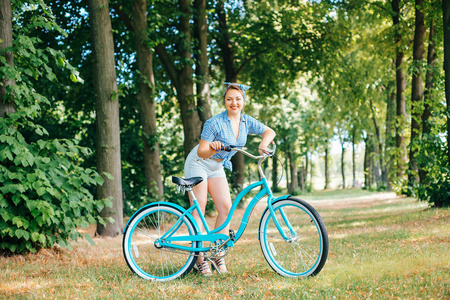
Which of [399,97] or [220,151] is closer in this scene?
[220,151]

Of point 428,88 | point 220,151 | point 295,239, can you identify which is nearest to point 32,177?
point 220,151

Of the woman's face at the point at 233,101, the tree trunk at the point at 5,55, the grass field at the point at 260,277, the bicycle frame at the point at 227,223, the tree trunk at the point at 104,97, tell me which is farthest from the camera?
the tree trunk at the point at 104,97

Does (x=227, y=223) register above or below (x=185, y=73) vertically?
below

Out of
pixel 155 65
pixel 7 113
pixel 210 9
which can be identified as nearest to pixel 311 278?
pixel 7 113

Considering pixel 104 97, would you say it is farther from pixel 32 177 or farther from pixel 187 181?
pixel 187 181

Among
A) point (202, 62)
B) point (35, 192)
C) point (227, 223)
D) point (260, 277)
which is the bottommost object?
point (260, 277)

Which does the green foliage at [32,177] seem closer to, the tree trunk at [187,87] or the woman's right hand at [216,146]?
the woman's right hand at [216,146]

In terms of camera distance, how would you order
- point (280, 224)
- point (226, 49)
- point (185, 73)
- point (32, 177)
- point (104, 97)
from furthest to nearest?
1. point (226, 49)
2. point (185, 73)
3. point (104, 97)
4. point (32, 177)
5. point (280, 224)

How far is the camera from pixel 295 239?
421 centimetres

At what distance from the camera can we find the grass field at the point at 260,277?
376 cm

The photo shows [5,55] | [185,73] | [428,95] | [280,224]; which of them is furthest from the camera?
[185,73]

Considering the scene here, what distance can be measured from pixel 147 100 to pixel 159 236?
6460mm

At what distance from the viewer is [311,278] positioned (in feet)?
13.5

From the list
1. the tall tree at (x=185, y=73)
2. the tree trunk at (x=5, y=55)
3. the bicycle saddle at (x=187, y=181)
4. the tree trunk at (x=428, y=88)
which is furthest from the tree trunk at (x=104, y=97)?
the tree trunk at (x=428, y=88)
